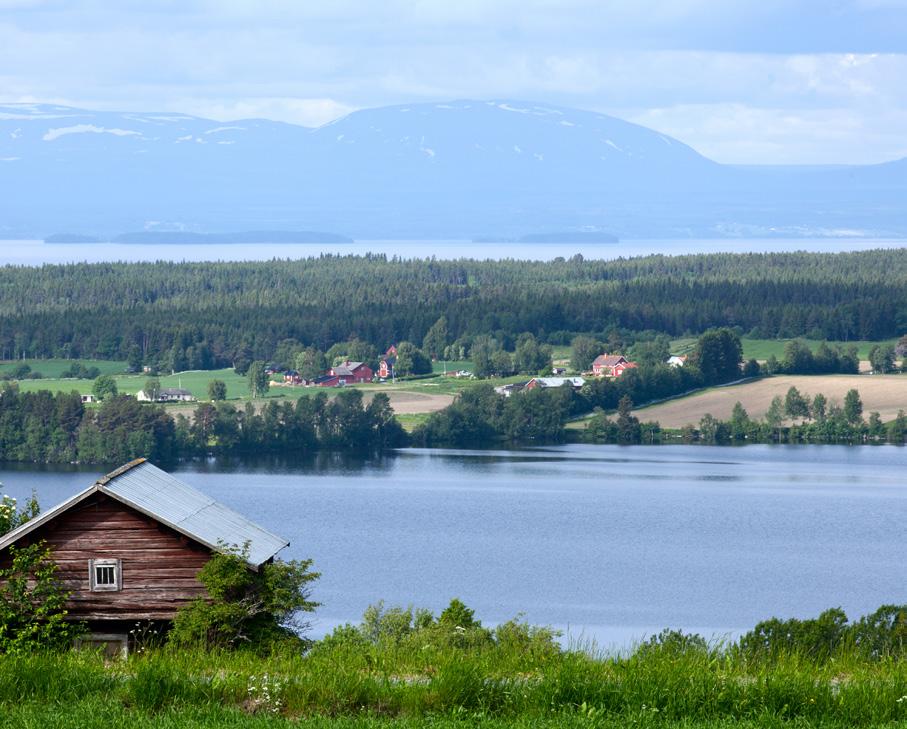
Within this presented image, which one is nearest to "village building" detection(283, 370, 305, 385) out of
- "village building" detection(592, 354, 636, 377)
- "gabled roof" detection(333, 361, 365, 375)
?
"gabled roof" detection(333, 361, 365, 375)

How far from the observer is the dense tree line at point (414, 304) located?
454 feet

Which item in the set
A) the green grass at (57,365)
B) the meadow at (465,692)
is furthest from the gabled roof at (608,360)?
the meadow at (465,692)

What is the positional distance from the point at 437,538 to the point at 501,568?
22.7 feet

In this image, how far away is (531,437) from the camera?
4021 inches

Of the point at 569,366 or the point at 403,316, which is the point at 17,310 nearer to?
the point at 403,316

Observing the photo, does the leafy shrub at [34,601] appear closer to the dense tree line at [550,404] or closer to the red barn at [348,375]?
the dense tree line at [550,404]

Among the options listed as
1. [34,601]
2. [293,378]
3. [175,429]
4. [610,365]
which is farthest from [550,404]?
[34,601]

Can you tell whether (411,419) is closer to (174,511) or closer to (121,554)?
(174,511)

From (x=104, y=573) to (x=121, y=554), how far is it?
262 mm

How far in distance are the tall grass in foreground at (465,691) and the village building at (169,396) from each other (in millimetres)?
99000

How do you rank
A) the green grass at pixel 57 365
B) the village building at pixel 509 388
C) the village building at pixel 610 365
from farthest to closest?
the green grass at pixel 57 365 < the village building at pixel 610 365 < the village building at pixel 509 388

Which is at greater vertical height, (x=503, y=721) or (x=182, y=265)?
(x=182, y=265)

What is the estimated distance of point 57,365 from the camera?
132750 millimetres

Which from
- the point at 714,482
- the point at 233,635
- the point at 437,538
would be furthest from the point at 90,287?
the point at 233,635
